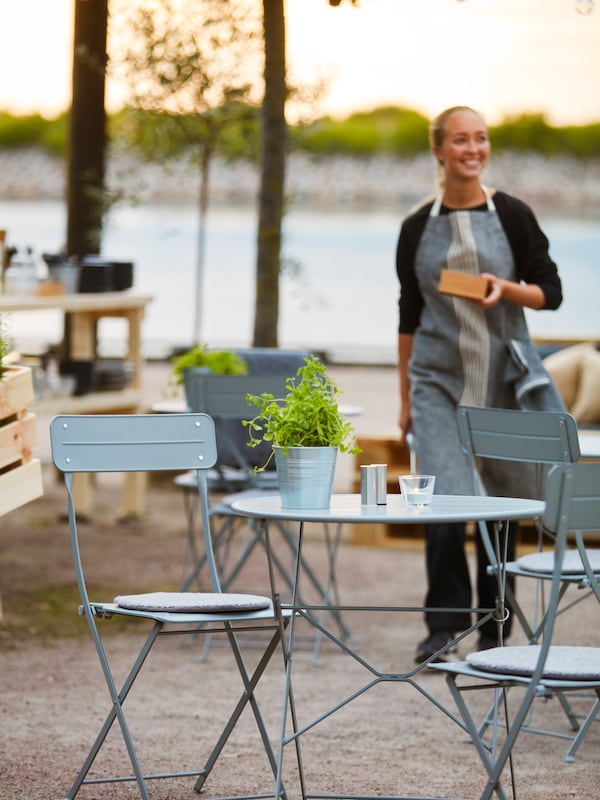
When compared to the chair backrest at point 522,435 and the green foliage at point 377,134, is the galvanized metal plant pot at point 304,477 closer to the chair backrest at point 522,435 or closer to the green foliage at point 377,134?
the chair backrest at point 522,435

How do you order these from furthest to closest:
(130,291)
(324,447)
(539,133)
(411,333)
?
1. (539,133)
2. (130,291)
3. (411,333)
4. (324,447)

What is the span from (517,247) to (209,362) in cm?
141

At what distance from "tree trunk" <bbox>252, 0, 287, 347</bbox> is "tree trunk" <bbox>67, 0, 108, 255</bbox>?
115 centimetres

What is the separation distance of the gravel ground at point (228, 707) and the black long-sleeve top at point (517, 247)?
1.26m

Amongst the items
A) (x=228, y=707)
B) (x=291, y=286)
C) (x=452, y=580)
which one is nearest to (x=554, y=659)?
(x=228, y=707)

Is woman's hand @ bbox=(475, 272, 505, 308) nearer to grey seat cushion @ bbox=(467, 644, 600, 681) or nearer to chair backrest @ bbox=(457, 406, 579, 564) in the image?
chair backrest @ bbox=(457, 406, 579, 564)

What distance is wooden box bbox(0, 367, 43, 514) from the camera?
4480 mm

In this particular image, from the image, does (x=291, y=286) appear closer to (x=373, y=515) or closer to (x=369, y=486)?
(x=369, y=486)

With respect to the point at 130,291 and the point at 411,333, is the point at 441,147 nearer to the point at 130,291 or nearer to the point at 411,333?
the point at 411,333

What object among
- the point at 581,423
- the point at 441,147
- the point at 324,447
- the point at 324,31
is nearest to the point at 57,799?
the point at 324,447

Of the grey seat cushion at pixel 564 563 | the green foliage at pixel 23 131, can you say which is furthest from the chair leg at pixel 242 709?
the green foliage at pixel 23 131

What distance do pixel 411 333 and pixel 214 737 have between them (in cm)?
154

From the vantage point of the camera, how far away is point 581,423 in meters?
7.43

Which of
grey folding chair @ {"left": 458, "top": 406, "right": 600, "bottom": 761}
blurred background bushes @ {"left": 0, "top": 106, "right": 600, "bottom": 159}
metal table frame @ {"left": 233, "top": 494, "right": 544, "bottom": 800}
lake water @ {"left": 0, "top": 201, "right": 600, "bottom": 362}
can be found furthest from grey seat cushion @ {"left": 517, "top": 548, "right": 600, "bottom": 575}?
blurred background bushes @ {"left": 0, "top": 106, "right": 600, "bottom": 159}
